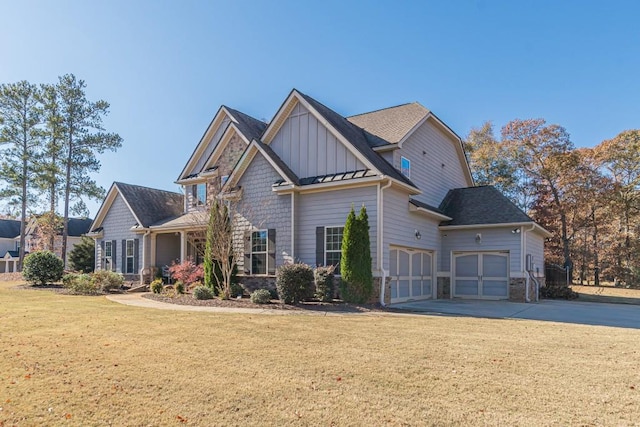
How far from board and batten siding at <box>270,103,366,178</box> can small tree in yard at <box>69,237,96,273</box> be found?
1670 cm

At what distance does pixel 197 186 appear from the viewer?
22.2 meters

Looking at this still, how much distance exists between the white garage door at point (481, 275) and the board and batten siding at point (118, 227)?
16657mm

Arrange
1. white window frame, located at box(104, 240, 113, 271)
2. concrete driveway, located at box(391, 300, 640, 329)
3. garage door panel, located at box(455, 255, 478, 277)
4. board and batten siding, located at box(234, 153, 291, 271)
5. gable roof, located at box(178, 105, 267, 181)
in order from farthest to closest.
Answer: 1. white window frame, located at box(104, 240, 113, 271)
2. gable roof, located at box(178, 105, 267, 181)
3. garage door panel, located at box(455, 255, 478, 277)
4. board and batten siding, located at box(234, 153, 291, 271)
5. concrete driveway, located at box(391, 300, 640, 329)

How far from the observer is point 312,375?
5.48 meters

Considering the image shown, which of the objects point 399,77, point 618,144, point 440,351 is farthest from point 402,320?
point 618,144

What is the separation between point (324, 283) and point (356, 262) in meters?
1.38

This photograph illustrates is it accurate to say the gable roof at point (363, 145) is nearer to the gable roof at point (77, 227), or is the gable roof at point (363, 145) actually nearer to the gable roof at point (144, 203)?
the gable roof at point (144, 203)

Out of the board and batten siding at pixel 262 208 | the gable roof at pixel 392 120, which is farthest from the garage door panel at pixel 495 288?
the board and batten siding at pixel 262 208

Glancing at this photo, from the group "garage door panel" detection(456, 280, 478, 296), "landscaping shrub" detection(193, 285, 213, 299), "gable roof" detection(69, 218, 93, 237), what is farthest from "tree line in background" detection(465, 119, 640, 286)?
"gable roof" detection(69, 218, 93, 237)

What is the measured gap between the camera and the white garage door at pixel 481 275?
17.2 metres

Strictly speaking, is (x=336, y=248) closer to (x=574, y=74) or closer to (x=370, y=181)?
(x=370, y=181)

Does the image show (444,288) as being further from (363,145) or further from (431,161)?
(363,145)

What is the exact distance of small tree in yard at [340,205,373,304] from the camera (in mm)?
13480

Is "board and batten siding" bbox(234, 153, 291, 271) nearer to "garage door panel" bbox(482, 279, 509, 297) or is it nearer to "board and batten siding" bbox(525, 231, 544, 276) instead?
"garage door panel" bbox(482, 279, 509, 297)
